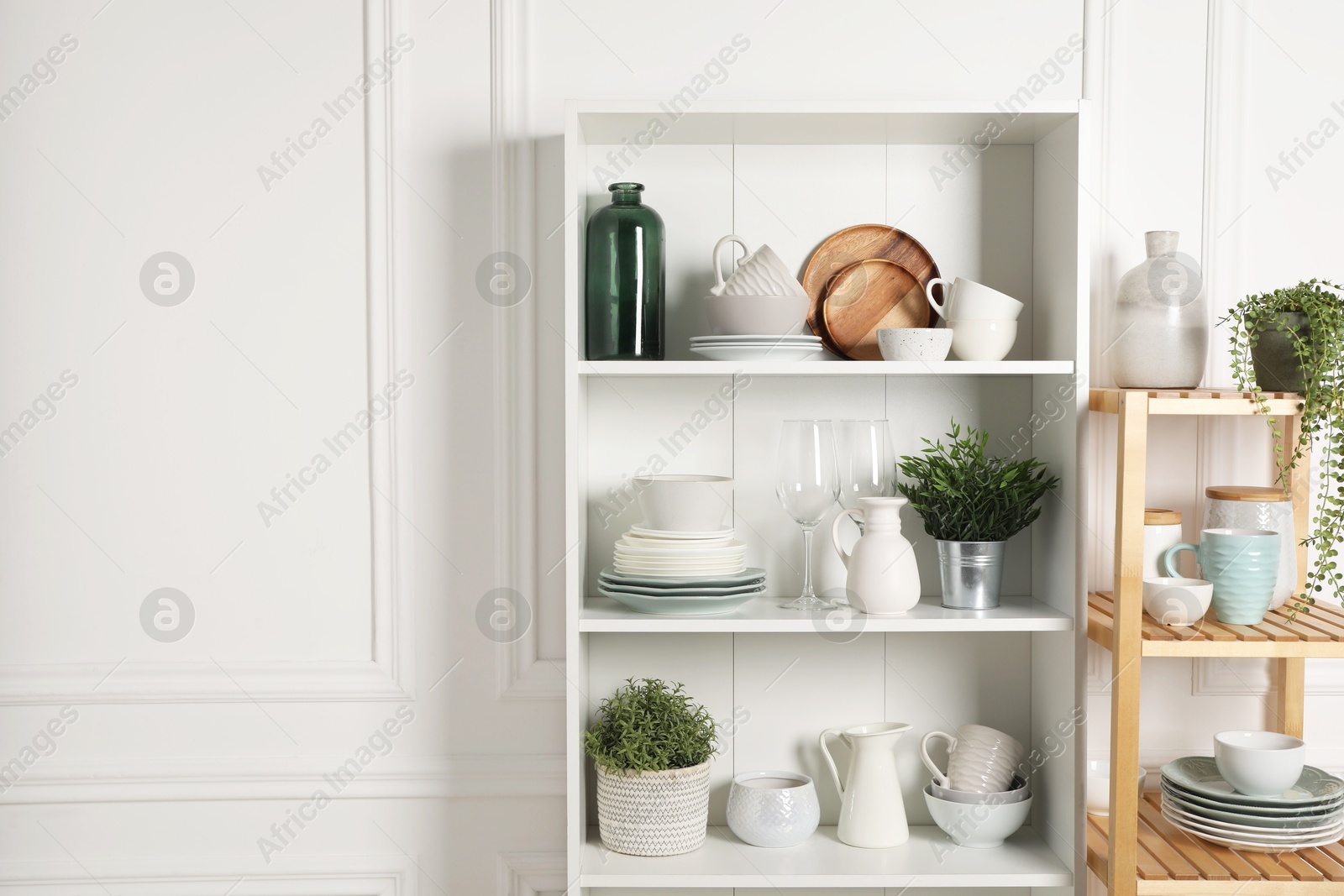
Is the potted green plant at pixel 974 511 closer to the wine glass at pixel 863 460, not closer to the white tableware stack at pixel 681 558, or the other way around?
the wine glass at pixel 863 460

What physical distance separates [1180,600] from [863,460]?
49 centimetres

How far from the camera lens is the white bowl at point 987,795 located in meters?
1.48

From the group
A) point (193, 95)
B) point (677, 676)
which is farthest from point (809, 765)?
point (193, 95)

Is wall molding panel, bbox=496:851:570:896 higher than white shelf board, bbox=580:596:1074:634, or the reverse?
white shelf board, bbox=580:596:1074:634

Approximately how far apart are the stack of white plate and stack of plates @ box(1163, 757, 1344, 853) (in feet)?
2.86

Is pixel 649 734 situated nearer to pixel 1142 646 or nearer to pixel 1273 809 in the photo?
pixel 1142 646

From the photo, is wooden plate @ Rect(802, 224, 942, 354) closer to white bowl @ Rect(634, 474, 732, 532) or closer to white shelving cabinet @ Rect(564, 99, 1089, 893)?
white shelving cabinet @ Rect(564, 99, 1089, 893)

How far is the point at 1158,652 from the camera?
1335mm

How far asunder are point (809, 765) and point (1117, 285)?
980 millimetres

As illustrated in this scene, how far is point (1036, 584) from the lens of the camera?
5.33 feet

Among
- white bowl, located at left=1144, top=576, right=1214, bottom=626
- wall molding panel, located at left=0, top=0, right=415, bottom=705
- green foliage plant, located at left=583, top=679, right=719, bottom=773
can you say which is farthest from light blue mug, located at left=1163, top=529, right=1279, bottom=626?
wall molding panel, located at left=0, top=0, right=415, bottom=705

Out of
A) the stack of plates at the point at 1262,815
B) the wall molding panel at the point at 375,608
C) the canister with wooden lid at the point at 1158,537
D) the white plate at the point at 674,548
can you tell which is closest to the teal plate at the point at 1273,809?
the stack of plates at the point at 1262,815

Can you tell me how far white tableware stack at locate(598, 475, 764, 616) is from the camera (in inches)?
56.2

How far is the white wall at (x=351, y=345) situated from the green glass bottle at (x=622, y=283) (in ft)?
0.56
